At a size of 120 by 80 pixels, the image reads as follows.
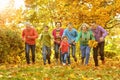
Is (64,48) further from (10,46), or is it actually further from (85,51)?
(10,46)

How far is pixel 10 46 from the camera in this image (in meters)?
19.9

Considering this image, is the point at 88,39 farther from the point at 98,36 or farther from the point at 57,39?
the point at 57,39

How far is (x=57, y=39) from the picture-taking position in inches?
672

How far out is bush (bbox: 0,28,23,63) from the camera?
19.0 meters

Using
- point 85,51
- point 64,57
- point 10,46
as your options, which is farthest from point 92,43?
point 10,46

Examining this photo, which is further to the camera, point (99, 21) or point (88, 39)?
point (99, 21)

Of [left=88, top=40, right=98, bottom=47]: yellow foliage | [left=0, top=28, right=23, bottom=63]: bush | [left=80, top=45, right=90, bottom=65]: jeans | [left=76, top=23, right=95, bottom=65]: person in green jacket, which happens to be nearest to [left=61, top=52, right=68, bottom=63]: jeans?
[left=80, top=45, right=90, bottom=65]: jeans

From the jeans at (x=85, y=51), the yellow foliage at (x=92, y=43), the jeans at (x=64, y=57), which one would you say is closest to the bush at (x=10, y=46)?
the jeans at (x=64, y=57)

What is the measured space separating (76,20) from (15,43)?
4.31 meters

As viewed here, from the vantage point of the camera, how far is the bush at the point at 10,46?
747 inches

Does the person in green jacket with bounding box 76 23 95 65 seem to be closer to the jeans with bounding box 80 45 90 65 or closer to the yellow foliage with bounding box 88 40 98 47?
the jeans with bounding box 80 45 90 65

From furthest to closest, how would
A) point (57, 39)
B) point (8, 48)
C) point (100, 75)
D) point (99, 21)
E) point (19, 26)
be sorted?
1. point (19, 26)
2. point (99, 21)
3. point (8, 48)
4. point (57, 39)
5. point (100, 75)

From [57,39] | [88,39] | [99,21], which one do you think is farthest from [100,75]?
[99,21]

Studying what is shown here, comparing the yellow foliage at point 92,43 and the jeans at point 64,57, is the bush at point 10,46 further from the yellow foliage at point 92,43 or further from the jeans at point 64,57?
the yellow foliage at point 92,43
